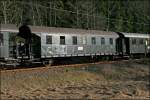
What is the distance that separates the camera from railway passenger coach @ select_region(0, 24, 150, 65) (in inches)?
1090

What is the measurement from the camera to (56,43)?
31.9 meters

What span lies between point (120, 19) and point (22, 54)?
57.9 m

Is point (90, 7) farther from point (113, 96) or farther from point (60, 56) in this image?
point (113, 96)

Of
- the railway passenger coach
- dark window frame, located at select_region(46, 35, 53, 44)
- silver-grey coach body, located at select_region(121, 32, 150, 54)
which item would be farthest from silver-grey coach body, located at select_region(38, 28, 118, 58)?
silver-grey coach body, located at select_region(121, 32, 150, 54)

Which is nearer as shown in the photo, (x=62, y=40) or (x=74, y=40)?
(x=62, y=40)

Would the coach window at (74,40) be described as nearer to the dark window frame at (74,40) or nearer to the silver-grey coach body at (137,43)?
the dark window frame at (74,40)

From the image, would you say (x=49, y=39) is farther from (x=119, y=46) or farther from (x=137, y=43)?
(x=137, y=43)

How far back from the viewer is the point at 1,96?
19.4m

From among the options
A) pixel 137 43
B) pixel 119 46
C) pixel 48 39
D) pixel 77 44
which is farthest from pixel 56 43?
pixel 137 43

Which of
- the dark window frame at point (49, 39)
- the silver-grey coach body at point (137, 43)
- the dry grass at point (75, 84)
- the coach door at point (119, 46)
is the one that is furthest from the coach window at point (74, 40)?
the silver-grey coach body at point (137, 43)

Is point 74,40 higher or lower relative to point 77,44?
higher

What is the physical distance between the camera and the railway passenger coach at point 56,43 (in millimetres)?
27692

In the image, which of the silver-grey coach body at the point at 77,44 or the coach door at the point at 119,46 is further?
the coach door at the point at 119,46

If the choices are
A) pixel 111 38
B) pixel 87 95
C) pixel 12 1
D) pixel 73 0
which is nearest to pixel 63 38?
pixel 111 38
